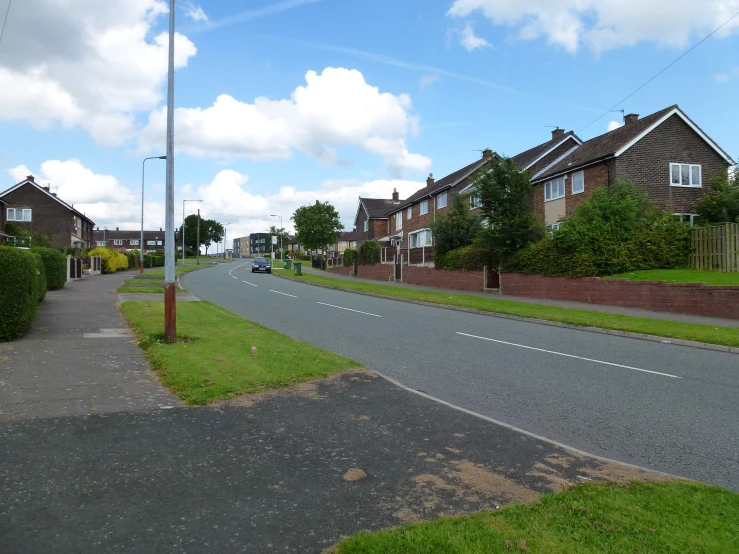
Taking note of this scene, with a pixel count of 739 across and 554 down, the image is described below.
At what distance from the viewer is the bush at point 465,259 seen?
28203 millimetres

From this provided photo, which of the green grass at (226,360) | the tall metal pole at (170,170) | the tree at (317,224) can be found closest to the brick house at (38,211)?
the tree at (317,224)

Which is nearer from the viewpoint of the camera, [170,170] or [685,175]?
[170,170]

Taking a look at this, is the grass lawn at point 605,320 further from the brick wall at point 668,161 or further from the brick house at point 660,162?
the brick wall at point 668,161

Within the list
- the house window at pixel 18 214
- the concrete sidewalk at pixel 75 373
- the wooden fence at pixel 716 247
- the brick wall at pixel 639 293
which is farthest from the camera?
the house window at pixel 18 214

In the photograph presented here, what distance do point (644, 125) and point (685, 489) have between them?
2806cm

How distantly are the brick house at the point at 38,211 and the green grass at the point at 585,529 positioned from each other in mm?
61372

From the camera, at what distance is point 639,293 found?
62.3 feet

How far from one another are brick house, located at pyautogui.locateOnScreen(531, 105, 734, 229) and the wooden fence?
6.43 meters

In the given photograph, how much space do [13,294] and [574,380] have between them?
9.92 meters

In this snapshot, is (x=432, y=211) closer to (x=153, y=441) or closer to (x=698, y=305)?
(x=698, y=305)

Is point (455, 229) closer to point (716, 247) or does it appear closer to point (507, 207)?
point (507, 207)

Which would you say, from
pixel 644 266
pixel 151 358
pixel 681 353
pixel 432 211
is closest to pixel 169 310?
pixel 151 358

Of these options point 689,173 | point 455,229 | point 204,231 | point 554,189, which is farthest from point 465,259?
point 204,231

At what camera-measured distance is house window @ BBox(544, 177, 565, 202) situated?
102 feet
